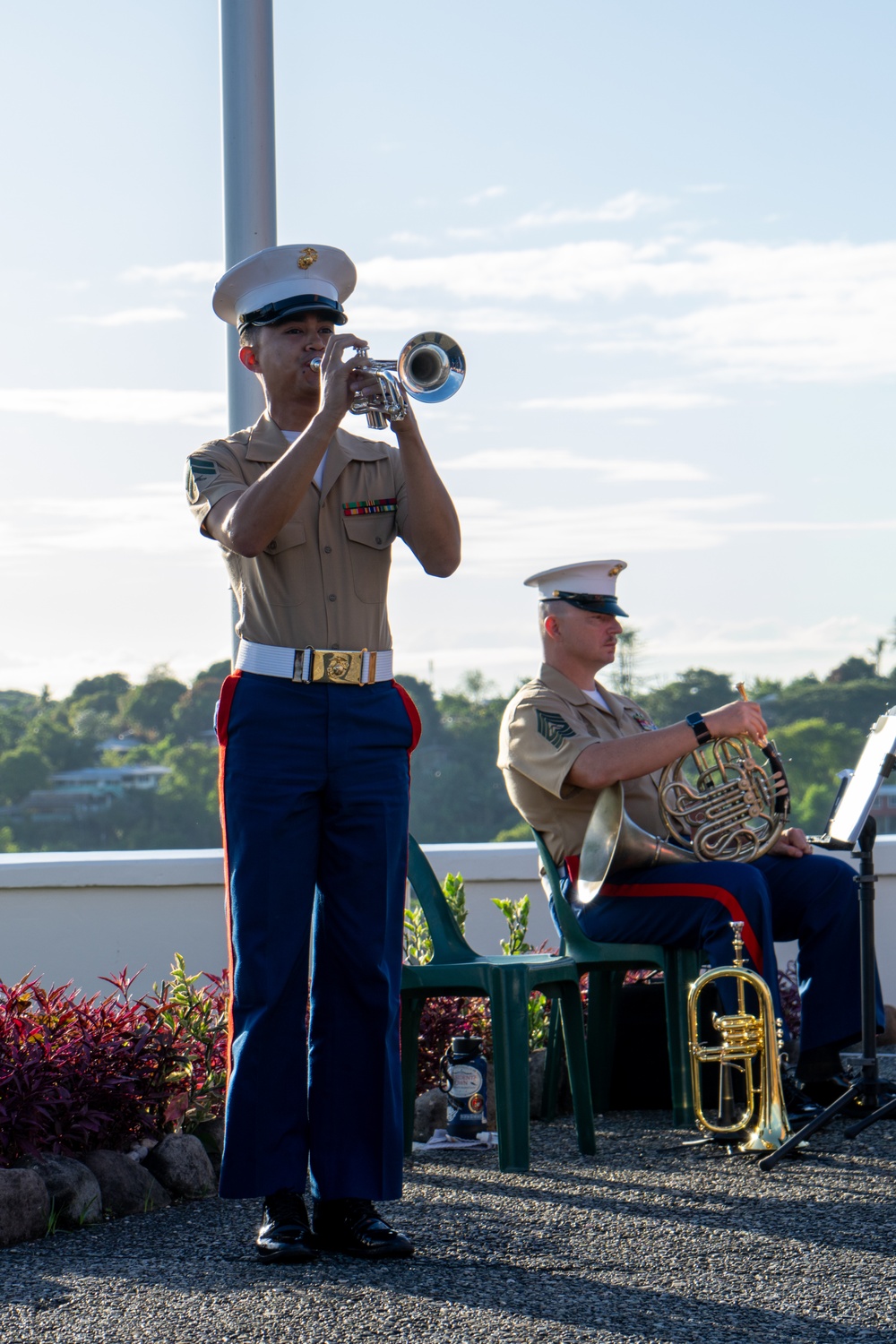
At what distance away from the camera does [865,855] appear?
371 cm

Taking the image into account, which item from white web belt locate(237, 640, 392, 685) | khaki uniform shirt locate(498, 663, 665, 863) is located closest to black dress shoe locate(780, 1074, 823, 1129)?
khaki uniform shirt locate(498, 663, 665, 863)

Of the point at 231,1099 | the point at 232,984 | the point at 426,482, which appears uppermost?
the point at 426,482

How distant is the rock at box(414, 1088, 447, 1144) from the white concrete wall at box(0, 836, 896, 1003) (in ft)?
4.25

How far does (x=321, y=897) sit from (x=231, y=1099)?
391 mm

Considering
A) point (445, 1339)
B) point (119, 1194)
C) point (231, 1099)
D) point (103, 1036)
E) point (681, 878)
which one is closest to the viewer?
point (445, 1339)

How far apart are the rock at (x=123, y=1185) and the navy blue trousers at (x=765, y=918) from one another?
1.34 m

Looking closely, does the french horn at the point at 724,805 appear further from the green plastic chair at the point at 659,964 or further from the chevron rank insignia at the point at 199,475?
the chevron rank insignia at the point at 199,475

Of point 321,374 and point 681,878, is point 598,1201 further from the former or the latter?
point 321,374

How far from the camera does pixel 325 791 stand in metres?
2.87

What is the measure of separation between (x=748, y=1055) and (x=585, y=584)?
1.33 m

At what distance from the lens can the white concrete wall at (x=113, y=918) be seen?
535 centimetres

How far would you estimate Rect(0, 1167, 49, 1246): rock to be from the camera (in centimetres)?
296

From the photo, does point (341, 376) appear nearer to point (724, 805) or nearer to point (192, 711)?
point (724, 805)

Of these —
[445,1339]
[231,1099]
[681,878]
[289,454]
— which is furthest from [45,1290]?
[681,878]
